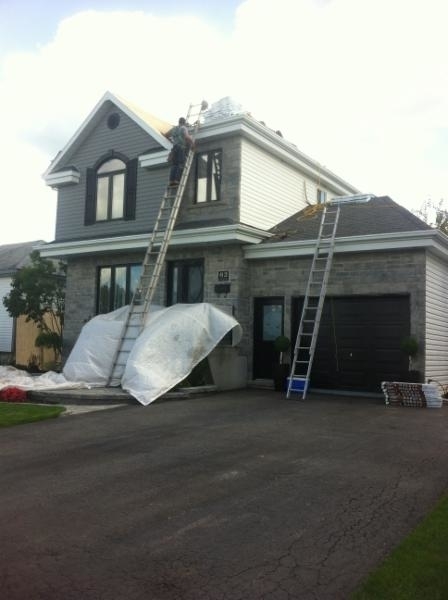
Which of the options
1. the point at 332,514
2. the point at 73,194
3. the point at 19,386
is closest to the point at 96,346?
the point at 19,386

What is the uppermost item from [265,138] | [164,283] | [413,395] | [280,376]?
[265,138]

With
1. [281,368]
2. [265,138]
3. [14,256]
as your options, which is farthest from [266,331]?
[14,256]

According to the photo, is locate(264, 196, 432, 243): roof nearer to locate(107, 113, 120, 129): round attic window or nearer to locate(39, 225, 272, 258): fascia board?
locate(39, 225, 272, 258): fascia board

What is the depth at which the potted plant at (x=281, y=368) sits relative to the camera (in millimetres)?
13656

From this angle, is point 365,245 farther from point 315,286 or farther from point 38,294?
point 38,294

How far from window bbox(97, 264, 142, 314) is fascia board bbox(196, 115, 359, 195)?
4.49m

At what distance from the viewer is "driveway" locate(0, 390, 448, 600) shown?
3592mm

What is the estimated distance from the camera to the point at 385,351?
43.5ft

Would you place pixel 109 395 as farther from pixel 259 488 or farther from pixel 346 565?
pixel 346 565

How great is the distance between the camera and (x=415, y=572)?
3.62 meters

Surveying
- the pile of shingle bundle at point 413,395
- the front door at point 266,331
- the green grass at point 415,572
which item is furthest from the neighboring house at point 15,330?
the green grass at point 415,572

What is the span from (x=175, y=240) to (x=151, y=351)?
4518 millimetres

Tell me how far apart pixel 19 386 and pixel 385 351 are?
8.11 m

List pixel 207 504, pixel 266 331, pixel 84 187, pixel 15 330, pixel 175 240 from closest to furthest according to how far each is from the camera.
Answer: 1. pixel 207 504
2. pixel 266 331
3. pixel 175 240
4. pixel 84 187
5. pixel 15 330
